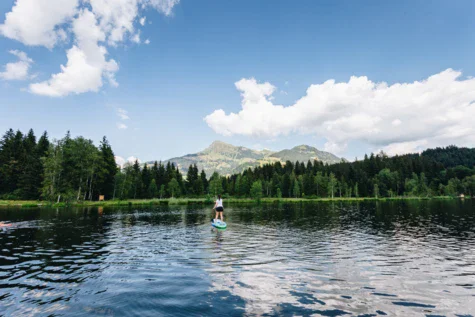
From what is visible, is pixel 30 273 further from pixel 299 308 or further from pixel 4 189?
pixel 4 189

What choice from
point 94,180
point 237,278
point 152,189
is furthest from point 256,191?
point 237,278

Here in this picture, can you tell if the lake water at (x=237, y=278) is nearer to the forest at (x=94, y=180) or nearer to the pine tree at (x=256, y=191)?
the forest at (x=94, y=180)

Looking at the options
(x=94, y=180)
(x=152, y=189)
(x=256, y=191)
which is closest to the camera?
(x=94, y=180)

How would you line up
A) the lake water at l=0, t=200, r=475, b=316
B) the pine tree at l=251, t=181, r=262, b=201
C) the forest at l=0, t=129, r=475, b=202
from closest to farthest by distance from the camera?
1. the lake water at l=0, t=200, r=475, b=316
2. the forest at l=0, t=129, r=475, b=202
3. the pine tree at l=251, t=181, r=262, b=201

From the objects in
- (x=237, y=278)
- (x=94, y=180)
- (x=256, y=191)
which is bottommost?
(x=237, y=278)

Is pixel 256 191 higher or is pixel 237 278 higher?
pixel 256 191

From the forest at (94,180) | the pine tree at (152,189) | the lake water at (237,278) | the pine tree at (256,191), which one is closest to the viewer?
the lake water at (237,278)

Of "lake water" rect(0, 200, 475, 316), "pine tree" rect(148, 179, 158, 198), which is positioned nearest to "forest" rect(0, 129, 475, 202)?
"pine tree" rect(148, 179, 158, 198)

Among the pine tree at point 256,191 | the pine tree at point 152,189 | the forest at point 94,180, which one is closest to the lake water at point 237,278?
the forest at point 94,180

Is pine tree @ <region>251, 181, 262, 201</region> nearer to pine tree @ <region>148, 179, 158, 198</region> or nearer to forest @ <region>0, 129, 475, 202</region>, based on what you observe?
forest @ <region>0, 129, 475, 202</region>

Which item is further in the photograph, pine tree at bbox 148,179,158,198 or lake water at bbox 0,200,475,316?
pine tree at bbox 148,179,158,198

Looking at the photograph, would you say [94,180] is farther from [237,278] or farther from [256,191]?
[237,278]

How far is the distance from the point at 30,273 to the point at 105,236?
14.5 meters

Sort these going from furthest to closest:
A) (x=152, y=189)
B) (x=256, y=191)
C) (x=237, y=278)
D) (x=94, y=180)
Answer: (x=256, y=191), (x=152, y=189), (x=94, y=180), (x=237, y=278)
